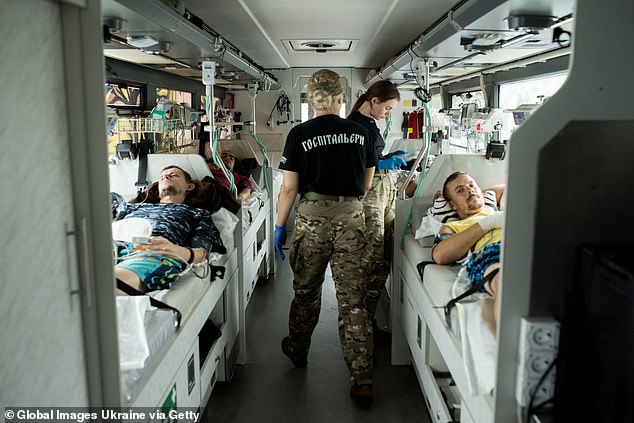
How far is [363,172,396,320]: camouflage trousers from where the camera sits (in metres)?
3.94

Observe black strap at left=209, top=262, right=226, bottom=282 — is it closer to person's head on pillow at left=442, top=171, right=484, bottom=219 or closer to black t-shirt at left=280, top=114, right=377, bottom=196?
black t-shirt at left=280, top=114, right=377, bottom=196

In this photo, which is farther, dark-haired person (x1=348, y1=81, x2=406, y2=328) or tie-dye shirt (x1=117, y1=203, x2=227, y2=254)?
dark-haired person (x1=348, y1=81, x2=406, y2=328)

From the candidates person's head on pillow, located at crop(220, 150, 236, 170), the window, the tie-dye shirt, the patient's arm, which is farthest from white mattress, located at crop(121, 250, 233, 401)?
the window

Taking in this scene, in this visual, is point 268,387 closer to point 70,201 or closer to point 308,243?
point 308,243

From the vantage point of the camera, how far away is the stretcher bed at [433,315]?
2.20 m

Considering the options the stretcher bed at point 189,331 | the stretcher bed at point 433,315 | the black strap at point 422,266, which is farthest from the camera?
the black strap at point 422,266

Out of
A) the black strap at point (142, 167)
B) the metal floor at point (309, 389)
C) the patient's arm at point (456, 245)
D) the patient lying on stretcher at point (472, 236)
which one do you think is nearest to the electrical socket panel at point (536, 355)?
the patient lying on stretcher at point (472, 236)

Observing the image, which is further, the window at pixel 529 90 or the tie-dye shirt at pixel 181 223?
the window at pixel 529 90

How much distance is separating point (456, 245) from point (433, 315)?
469 mm

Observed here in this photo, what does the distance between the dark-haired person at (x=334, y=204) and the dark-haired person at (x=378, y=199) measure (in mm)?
525

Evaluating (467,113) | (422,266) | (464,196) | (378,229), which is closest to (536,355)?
(422,266)

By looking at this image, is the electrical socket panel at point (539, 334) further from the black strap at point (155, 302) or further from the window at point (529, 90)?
the window at point (529, 90)

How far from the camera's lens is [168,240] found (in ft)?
10.7

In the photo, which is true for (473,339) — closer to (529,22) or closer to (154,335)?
(154,335)
